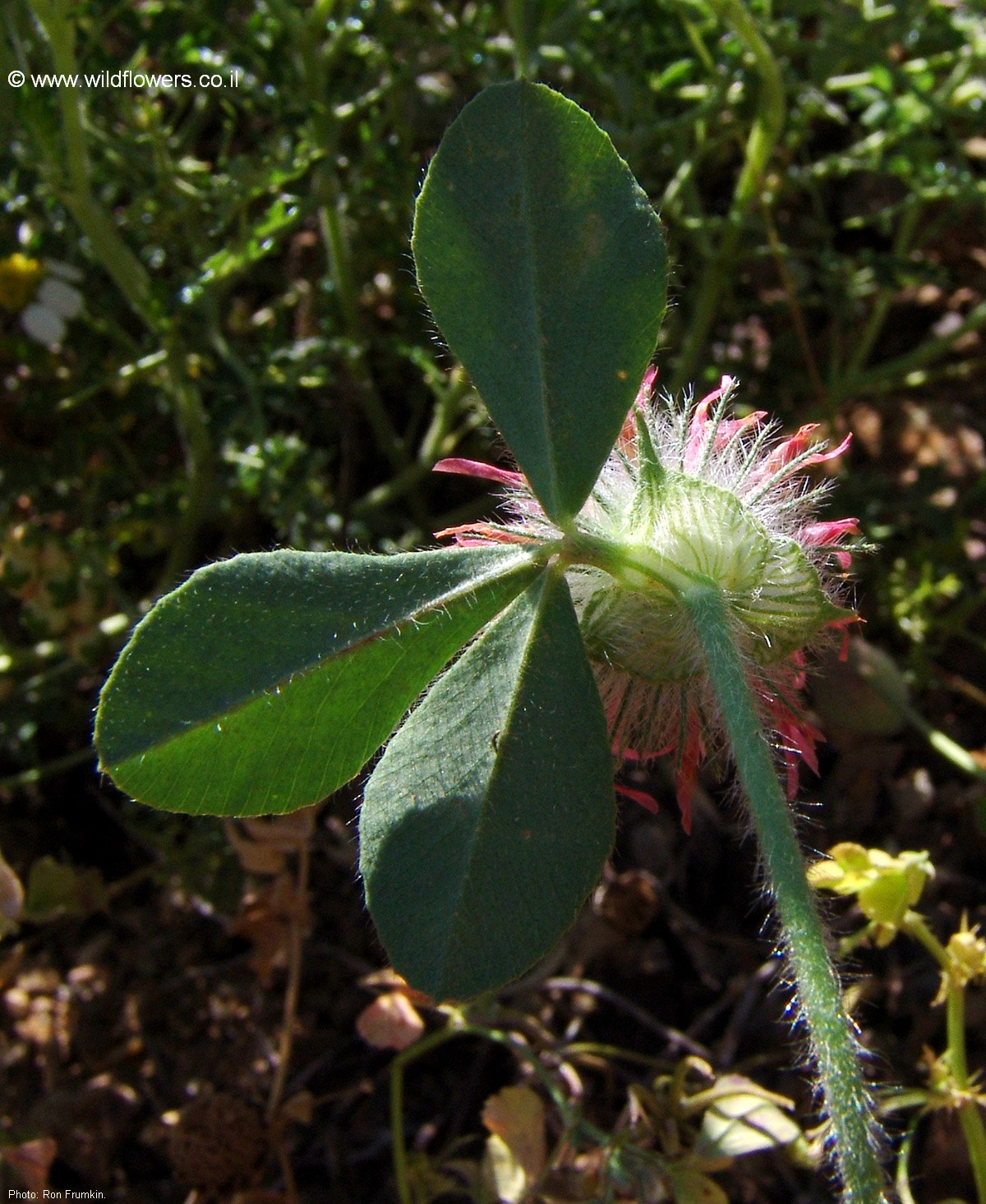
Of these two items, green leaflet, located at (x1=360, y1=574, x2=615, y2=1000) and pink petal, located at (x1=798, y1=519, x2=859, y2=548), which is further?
pink petal, located at (x1=798, y1=519, x2=859, y2=548)

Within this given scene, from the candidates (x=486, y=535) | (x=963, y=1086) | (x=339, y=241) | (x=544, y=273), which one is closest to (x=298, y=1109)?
(x=963, y=1086)

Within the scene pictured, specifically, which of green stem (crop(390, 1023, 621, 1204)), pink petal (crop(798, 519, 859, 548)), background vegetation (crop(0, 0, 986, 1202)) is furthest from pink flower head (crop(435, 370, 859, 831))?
background vegetation (crop(0, 0, 986, 1202))

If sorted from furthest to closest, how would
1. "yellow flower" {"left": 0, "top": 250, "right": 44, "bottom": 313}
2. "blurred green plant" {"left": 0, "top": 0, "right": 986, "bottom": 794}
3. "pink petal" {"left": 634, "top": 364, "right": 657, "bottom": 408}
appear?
"yellow flower" {"left": 0, "top": 250, "right": 44, "bottom": 313} < "blurred green plant" {"left": 0, "top": 0, "right": 986, "bottom": 794} < "pink petal" {"left": 634, "top": 364, "right": 657, "bottom": 408}

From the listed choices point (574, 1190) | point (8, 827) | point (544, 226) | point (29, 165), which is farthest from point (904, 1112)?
point (29, 165)

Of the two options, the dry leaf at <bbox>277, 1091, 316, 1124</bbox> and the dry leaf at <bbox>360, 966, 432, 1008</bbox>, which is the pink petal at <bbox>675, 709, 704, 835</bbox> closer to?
the dry leaf at <bbox>360, 966, 432, 1008</bbox>

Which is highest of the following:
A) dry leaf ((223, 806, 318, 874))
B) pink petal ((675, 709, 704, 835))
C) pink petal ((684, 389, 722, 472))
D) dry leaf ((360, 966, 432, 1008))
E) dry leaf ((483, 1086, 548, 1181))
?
pink petal ((684, 389, 722, 472))

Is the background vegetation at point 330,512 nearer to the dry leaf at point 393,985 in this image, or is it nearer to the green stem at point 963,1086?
the dry leaf at point 393,985

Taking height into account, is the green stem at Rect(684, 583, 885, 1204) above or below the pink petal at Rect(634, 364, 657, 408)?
below

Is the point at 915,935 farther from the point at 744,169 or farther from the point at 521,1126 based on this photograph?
the point at 744,169

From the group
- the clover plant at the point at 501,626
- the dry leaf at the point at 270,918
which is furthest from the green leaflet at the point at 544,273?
the dry leaf at the point at 270,918
